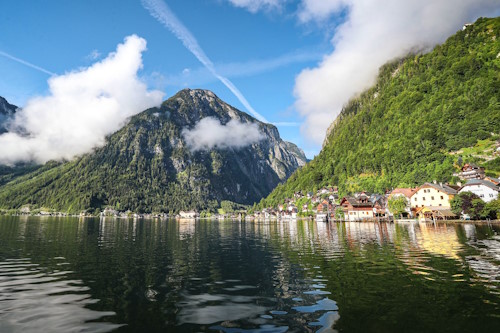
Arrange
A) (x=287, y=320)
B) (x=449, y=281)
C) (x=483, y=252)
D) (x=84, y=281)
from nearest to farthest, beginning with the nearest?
(x=287, y=320) < (x=449, y=281) < (x=84, y=281) < (x=483, y=252)

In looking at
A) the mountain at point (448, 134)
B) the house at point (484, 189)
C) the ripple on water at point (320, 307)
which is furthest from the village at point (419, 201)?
the ripple on water at point (320, 307)

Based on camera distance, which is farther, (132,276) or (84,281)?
(132,276)

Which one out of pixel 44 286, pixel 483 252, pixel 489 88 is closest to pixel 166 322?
pixel 44 286

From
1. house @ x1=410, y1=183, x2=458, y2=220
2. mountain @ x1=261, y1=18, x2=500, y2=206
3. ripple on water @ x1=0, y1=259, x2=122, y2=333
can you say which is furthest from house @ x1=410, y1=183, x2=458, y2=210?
ripple on water @ x1=0, y1=259, x2=122, y2=333

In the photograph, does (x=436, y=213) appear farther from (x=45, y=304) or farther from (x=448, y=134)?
(x=45, y=304)

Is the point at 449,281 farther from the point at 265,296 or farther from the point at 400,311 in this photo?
the point at 265,296

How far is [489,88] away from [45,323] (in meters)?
215

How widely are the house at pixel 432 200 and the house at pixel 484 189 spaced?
1101 cm

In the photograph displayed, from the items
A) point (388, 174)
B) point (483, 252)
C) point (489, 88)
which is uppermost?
point (489, 88)

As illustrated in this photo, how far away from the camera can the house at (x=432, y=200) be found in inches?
4306

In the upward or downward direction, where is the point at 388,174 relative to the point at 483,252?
upward

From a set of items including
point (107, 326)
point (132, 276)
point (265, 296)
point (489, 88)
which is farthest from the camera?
point (489, 88)

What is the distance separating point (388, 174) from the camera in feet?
553

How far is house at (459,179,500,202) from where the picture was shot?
98.8 metres
